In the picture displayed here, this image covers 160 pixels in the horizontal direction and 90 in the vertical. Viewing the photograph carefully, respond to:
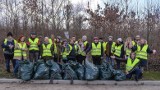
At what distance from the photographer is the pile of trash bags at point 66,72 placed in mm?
11531

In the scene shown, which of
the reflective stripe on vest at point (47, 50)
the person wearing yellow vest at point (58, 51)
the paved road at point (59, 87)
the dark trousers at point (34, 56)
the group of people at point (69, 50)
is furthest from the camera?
the person wearing yellow vest at point (58, 51)

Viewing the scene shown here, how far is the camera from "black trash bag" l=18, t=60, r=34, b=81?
11484mm

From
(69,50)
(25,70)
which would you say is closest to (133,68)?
(69,50)

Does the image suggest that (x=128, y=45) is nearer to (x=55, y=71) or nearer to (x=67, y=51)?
(x=67, y=51)

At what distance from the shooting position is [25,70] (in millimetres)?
11547

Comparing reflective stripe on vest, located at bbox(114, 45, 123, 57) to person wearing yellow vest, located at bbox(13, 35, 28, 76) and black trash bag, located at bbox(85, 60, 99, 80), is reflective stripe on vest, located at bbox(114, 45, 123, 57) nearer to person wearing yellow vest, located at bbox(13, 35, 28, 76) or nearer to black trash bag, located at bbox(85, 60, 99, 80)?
black trash bag, located at bbox(85, 60, 99, 80)

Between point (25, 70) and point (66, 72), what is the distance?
1623 mm

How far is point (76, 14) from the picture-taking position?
28422 mm

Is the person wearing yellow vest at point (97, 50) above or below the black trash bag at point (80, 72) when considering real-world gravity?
above

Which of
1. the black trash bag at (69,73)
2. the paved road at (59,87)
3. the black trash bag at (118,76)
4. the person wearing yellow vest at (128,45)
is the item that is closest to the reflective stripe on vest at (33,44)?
the black trash bag at (69,73)

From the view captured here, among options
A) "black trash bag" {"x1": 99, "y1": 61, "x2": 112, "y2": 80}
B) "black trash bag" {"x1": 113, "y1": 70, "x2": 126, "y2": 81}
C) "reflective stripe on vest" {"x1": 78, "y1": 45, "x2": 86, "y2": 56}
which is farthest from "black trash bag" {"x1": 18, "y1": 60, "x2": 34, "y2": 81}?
"black trash bag" {"x1": 113, "y1": 70, "x2": 126, "y2": 81}

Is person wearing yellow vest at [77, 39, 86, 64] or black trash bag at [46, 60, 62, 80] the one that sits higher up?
person wearing yellow vest at [77, 39, 86, 64]

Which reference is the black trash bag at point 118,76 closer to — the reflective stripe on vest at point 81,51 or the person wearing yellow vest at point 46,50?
the reflective stripe on vest at point 81,51

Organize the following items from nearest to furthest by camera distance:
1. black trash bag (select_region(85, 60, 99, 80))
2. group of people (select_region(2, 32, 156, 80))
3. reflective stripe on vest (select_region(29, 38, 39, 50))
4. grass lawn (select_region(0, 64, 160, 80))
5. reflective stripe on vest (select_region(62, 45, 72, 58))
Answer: black trash bag (select_region(85, 60, 99, 80)), grass lawn (select_region(0, 64, 160, 80)), group of people (select_region(2, 32, 156, 80)), reflective stripe on vest (select_region(62, 45, 72, 58)), reflective stripe on vest (select_region(29, 38, 39, 50))
